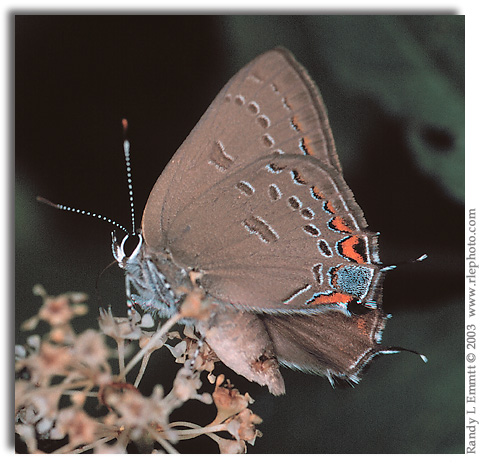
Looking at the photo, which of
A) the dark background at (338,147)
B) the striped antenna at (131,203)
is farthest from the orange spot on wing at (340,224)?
the striped antenna at (131,203)

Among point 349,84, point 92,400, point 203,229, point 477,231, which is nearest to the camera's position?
point 92,400

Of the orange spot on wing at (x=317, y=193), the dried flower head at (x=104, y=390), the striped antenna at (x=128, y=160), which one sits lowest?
the dried flower head at (x=104, y=390)

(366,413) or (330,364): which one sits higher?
(330,364)

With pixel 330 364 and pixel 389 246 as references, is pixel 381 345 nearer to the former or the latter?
pixel 330 364

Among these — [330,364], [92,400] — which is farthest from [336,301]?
[92,400]

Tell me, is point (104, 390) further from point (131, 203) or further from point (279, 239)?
point (131, 203)

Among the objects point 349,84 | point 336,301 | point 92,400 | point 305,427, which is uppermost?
point 349,84

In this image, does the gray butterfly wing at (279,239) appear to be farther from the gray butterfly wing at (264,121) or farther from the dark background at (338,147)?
the dark background at (338,147)

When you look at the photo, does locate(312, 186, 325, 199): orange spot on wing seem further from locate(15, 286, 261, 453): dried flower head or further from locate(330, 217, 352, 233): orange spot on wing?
locate(15, 286, 261, 453): dried flower head
